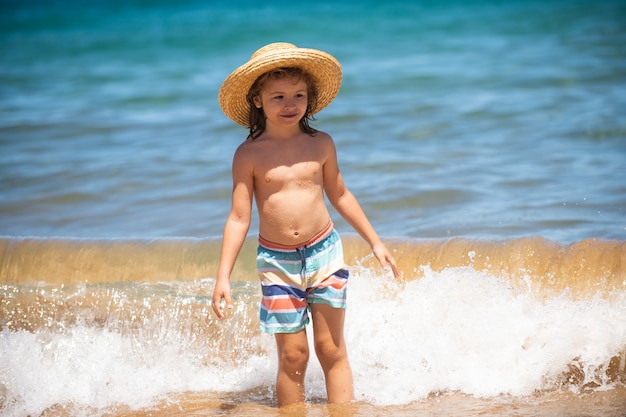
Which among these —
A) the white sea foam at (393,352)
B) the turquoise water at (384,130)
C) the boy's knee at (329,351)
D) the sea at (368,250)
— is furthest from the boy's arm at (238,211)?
the turquoise water at (384,130)

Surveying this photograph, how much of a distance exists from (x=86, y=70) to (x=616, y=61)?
872 centimetres

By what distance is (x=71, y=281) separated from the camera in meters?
4.60

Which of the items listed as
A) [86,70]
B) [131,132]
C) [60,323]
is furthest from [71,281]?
[86,70]

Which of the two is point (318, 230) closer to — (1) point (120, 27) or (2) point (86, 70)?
(2) point (86, 70)

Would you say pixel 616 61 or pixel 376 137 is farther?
pixel 616 61

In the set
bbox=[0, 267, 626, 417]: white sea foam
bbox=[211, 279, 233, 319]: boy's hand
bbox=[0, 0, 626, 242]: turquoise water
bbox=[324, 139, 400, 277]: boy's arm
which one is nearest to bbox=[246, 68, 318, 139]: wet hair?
bbox=[324, 139, 400, 277]: boy's arm

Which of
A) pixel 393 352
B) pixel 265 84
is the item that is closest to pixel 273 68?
pixel 265 84

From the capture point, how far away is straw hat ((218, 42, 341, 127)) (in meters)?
2.98

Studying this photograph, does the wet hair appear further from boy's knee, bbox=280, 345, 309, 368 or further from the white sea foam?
the white sea foam

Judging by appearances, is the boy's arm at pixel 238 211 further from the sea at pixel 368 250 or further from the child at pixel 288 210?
the sea at pixel 368 250

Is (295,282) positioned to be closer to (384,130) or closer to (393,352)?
(393,352)

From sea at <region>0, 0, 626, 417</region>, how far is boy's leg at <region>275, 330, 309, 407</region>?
0.05 metres

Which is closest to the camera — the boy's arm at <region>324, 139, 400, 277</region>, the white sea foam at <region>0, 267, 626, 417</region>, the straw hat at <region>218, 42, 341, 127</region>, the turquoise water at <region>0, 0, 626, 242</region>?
the straw hat at <region>218, 42, 341, 127</region>

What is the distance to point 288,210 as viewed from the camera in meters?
3.09
